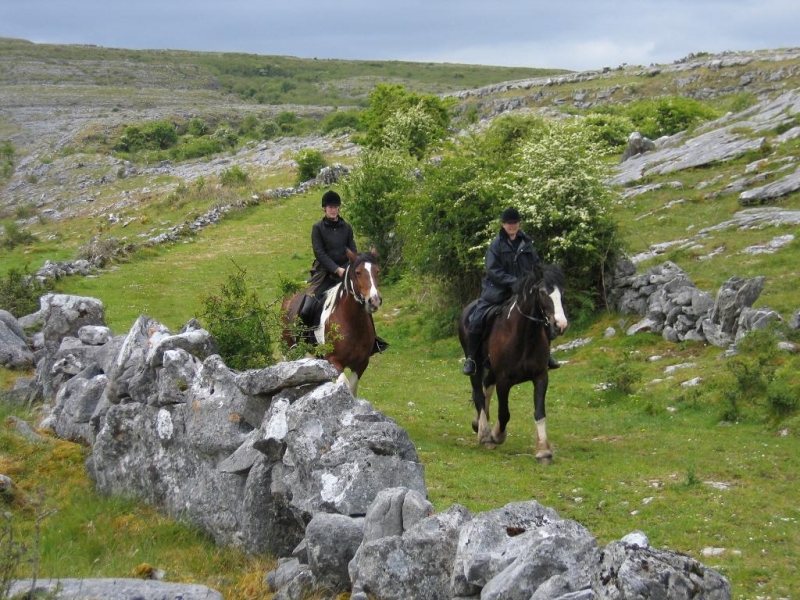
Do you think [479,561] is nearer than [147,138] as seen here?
Yes

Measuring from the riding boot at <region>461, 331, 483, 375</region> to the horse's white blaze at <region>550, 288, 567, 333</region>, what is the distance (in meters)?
2.19

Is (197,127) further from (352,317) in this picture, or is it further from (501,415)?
(501,415)

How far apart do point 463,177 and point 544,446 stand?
12.9 m

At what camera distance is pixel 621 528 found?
9.64 m

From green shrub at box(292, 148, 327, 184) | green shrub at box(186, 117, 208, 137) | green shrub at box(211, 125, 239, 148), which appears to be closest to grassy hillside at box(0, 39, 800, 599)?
green shrub at box(292, 148, 327, 184)

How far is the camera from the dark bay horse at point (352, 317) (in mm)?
13562

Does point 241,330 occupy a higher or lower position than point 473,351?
higher

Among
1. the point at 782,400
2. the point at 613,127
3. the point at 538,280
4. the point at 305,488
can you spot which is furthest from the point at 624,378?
the point at 613,127

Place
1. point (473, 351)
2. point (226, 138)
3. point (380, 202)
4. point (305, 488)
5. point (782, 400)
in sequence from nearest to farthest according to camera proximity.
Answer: point (305, 488), point (782, 400), point (473, 351), point (380, 202), point (226, 138)

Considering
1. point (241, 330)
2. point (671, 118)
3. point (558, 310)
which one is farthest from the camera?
point (671, 118)

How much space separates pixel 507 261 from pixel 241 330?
4483 mm

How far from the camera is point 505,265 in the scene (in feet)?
45.8

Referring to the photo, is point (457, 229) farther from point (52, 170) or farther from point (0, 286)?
point (52, 170)

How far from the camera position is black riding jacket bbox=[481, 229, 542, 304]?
542 inches
